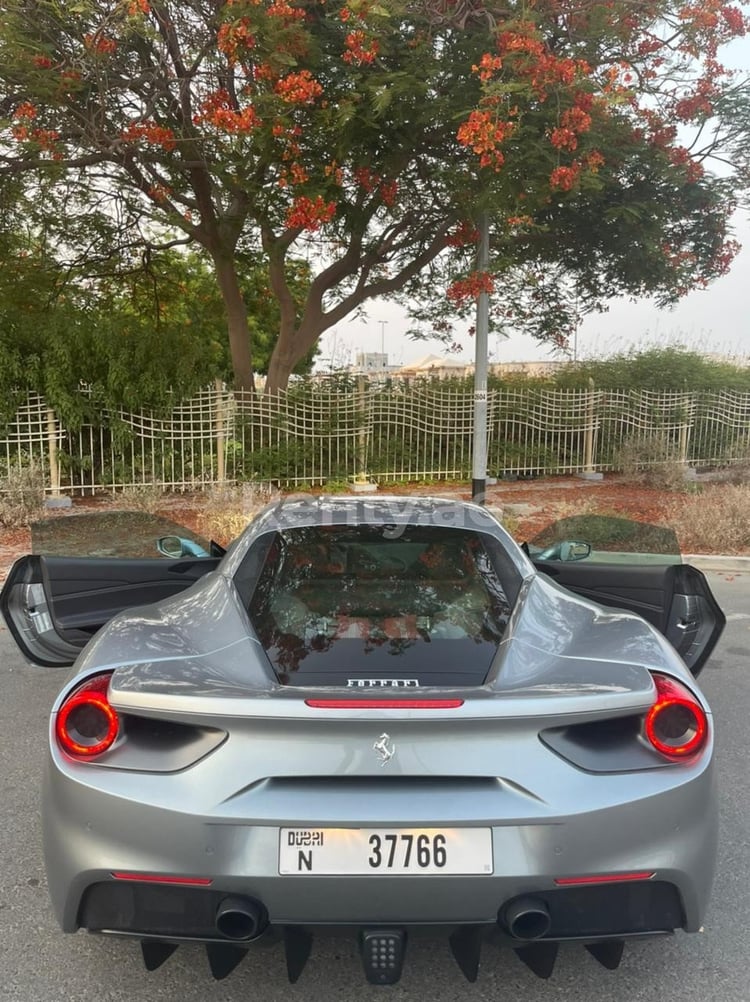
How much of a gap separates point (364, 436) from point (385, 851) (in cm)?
1167

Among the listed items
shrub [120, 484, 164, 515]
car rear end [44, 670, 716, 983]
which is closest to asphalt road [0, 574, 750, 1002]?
car rear end [44, 670, 716, 983]

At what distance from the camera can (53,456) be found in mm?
10914

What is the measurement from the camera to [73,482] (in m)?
11.3

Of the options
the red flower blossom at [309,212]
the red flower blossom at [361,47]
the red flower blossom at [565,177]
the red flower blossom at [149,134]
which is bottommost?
the red flower blossom at [309,212]

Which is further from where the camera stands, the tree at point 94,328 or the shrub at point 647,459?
the shrub at point 647,459

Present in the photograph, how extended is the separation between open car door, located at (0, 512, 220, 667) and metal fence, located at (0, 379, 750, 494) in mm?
6948

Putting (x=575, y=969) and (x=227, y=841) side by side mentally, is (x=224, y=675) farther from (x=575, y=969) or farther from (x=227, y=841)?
(x=575, y=969)

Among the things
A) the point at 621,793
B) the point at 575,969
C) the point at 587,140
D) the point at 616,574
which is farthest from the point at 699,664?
the point at 587,140

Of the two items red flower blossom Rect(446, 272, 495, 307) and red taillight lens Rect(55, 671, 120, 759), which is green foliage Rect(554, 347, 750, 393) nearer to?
red flower blossom Rect(446, 272, 495, 307)

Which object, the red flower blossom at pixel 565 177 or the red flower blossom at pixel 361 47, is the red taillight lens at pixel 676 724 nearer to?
the red flower blossom at pixel 565 177

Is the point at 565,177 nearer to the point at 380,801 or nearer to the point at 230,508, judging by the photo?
the point at 230,508

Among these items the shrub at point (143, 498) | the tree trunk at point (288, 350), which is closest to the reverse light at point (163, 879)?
the shrub at point (143, 498)

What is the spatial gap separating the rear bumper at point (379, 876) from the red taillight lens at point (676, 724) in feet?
0.28

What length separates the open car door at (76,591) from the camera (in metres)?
3.57
